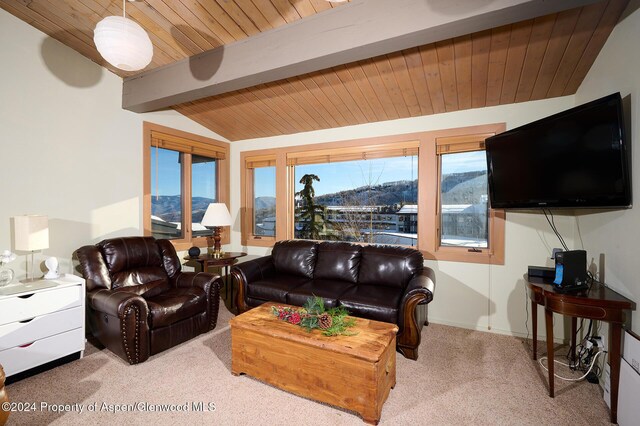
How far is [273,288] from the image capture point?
131 inches

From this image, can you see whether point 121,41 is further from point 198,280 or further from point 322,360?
point 322,360

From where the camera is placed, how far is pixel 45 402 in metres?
2.06

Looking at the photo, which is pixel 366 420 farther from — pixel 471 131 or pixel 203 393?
pixel 471 131

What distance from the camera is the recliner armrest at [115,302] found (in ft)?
8.12

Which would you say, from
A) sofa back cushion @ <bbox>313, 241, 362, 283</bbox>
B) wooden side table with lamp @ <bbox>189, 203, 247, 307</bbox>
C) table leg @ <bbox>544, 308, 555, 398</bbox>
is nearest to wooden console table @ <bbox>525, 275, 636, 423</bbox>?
table leg @ <bbox>544, 308, 555, 398</bbox>

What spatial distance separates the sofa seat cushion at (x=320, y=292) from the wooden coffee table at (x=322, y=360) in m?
0.65

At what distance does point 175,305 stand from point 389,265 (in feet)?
7.34

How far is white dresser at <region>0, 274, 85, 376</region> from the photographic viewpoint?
2234 millimetres

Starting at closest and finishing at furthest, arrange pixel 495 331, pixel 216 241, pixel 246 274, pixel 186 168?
pixel 495 331
pixel 246 274
pixel 216 241
pixel 186 168

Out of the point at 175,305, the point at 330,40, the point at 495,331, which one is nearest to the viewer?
the point at 330,40

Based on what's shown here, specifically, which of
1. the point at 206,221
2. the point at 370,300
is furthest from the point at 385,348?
the point at 206,221

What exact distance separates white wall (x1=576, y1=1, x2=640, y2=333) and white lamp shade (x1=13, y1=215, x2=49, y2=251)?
4.50 m

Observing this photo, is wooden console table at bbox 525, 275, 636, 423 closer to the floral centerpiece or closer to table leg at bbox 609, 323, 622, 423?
table leg at bbox 609, 323, 622, 423

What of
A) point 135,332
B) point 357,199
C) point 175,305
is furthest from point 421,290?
point 135,332
